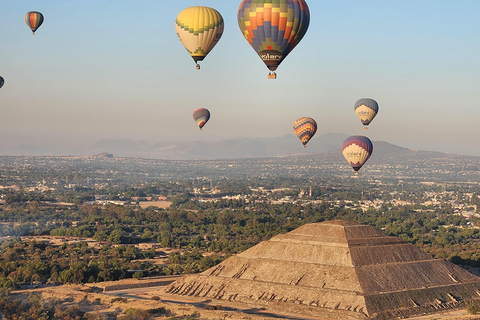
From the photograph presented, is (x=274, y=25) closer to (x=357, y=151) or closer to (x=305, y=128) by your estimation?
(x=357, y=151)

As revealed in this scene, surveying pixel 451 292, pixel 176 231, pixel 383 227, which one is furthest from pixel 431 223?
pixel 451 292

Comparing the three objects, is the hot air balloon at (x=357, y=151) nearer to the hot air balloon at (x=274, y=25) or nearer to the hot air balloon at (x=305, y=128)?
the hot air balloon at (x=305, y=128)

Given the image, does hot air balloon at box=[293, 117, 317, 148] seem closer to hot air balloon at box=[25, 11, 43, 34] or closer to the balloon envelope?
hot air balloon at box=[25, 11, 43, 34]

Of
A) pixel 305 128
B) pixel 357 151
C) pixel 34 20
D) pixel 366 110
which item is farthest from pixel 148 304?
pixel 34 20

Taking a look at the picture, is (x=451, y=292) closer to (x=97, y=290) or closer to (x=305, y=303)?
(x=305, y=303)

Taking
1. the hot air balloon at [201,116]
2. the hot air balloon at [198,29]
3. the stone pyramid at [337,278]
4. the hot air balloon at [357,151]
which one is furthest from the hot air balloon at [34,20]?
the stone pyramid at [337,278]

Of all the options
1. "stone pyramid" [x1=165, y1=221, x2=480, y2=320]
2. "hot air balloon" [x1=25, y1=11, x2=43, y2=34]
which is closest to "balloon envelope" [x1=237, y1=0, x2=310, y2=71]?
"stone pyramid" [x1=165, y1=221, x2=480, y2=320]
